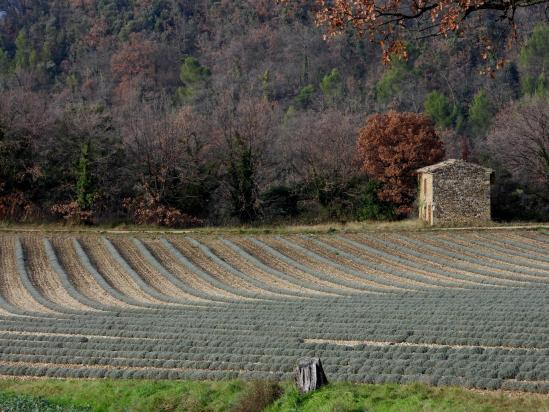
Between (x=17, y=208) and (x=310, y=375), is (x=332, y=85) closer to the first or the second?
(x=17, y=208)

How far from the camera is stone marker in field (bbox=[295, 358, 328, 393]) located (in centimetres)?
1296

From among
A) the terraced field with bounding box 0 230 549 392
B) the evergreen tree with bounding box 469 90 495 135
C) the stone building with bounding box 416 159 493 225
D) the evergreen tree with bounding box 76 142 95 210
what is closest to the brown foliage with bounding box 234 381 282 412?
the terraced field with bounding box 0 230 549 392

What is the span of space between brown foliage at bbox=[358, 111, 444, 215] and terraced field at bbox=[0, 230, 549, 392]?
8.60 m

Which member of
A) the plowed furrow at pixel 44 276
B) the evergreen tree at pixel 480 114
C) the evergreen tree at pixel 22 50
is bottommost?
the plowed furrow at pixel 44 276

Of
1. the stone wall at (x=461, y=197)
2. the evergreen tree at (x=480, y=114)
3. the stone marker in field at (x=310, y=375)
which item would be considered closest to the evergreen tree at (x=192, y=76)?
the evergreen tree at (x=480, y=114)

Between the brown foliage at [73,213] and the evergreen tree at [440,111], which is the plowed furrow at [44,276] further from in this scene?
the evergreen tree at [440,111]

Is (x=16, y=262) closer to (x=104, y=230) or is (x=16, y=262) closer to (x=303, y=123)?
(x=104, y=230)

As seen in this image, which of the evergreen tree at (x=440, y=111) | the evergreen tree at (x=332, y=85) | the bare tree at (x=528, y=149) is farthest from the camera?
the evergreen tree at (x=332, y=85)

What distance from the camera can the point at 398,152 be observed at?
5034cm

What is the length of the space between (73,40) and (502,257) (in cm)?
10362

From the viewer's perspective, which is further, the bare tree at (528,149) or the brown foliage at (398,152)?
the bare tree at (528,149)

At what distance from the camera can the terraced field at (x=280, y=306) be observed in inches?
588

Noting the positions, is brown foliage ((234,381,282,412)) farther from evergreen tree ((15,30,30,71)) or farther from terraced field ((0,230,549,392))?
evergreen tree ((15,30,30,71))

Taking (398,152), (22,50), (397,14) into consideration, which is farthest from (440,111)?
(397,14)
